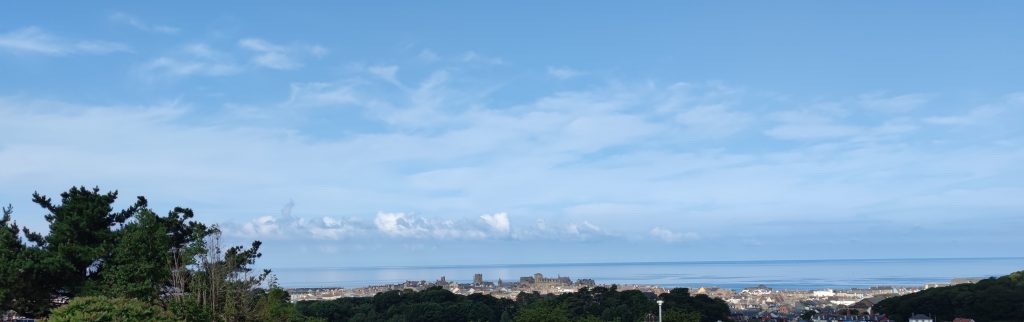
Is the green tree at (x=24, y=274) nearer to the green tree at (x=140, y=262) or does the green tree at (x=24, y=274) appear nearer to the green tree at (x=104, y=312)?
the green tree at (x=140, y=262)

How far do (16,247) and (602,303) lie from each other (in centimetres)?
3737

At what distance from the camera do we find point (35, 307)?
18.5 m

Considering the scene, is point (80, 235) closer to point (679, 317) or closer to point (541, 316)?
point (541, 316)

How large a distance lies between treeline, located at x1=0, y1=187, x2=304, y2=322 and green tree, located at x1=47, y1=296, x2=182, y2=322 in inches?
63.9

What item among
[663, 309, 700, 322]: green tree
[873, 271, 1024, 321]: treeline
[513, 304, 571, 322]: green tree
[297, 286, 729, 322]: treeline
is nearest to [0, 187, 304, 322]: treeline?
[513, 304, 571, 322]: green tree

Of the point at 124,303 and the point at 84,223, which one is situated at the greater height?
the point at 84,223

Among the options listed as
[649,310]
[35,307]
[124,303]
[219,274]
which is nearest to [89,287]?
Result: [35,307]

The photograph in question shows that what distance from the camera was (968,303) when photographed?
163 feet

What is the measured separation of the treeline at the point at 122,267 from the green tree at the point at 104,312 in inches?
63.9

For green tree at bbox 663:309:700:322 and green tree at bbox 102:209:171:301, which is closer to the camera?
green tree at bbox 102:209:171:301

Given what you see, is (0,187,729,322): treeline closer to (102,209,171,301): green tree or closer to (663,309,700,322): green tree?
(102,209,171,301): green tree

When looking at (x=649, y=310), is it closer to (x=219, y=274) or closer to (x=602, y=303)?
(x=602, y=303)

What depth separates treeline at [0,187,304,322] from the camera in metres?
17.5

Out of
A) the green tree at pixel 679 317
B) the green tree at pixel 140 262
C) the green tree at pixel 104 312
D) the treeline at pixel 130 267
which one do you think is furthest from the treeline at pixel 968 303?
the green tree at pixel 104 312
